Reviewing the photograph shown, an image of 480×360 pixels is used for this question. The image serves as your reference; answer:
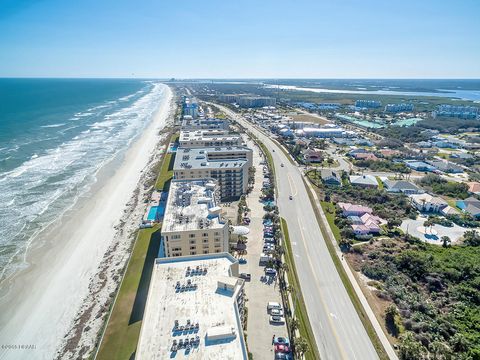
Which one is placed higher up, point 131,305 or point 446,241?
point 446,241

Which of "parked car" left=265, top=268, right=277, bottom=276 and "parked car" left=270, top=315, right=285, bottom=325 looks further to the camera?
"parked car" left=265, top=268, right=277, bottom=276

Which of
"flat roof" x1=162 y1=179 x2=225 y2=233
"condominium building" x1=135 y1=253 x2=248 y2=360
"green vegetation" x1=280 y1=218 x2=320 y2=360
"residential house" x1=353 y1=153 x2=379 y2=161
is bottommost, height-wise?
"green vegetation" x1=280 y1=218 x2=320 y2=360

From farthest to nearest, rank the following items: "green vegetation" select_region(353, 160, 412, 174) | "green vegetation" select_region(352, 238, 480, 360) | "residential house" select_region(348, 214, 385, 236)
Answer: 1. "green vegetation" select_region(353, 160, 412, 174)
2. "residential house" select_region(348, 214, 385, 236)
3. "green vegetation" select_region(352, 238, 480, 360)

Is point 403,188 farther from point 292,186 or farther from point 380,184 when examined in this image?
point 292,186

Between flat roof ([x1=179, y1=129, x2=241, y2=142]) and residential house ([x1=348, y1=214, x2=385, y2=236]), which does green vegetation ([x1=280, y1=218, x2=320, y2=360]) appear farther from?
flat roof ([x1=179, y1=129, x2=241, y2=142])

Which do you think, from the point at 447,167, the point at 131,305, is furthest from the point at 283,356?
the point at 447,167

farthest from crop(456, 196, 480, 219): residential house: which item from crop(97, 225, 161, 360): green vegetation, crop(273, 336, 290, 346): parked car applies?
crop(97, 225, 161, 360): green vegetation

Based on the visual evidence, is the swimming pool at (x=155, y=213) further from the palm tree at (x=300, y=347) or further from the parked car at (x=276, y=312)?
the palm tree at (x=300, y=347)
